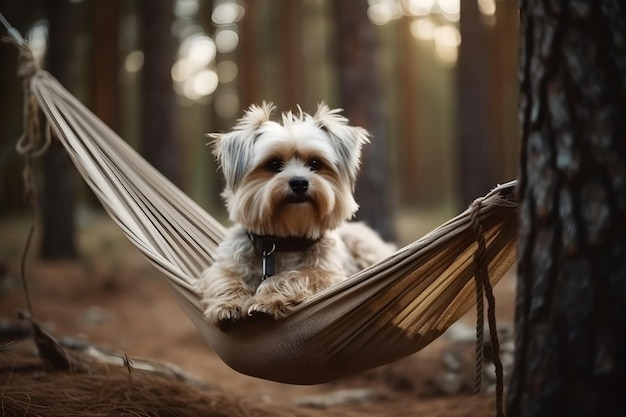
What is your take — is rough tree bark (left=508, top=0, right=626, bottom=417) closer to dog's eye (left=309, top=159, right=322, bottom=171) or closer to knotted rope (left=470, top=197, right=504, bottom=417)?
knotted rope (left=470, top=197, right=504, bottom=417)

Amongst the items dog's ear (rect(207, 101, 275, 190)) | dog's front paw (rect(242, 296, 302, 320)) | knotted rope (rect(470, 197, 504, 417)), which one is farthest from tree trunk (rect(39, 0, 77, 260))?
knotted rope (rect(470, 197, 504, 417))

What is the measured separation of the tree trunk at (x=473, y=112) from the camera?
10.6 m

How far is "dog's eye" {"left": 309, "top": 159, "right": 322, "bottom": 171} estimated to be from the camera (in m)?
3.10

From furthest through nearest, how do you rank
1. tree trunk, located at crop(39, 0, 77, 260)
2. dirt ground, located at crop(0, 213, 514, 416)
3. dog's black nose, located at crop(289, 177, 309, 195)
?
tree trunk, located at crop(39, 0, 77, 260), dirt ground, located at crop(0, 213, 514, 416), dog's black nose, located at crop(289, 177, 309, 195)

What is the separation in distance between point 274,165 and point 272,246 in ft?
1.37

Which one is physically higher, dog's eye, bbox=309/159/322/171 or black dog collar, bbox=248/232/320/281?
dog's eye, bbox=309/159/322/171

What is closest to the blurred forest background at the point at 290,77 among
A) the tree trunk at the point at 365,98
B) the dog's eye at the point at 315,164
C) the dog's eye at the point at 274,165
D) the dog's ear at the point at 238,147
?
the tree trunk at the point at 365,98

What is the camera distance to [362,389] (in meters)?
4.60

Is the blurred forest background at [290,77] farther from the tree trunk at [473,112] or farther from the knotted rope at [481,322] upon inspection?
the knotted rope at [481,322]

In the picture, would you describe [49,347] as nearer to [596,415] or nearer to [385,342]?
[385,342]

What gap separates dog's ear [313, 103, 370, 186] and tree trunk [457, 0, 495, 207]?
7.66m

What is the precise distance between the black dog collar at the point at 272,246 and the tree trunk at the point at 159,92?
5.90 metres

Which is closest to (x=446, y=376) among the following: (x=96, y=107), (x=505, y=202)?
(x=505, y=202)

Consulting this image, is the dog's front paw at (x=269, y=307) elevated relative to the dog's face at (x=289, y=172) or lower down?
lower down
